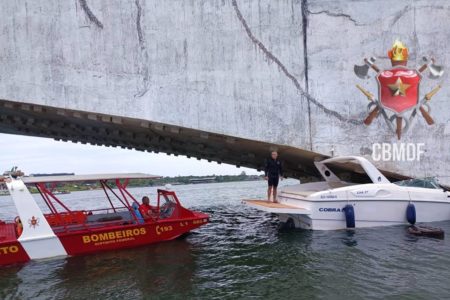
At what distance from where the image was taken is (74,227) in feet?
39.7

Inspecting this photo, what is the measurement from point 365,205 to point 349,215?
777 mm

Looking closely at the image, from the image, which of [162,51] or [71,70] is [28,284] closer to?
[71,70]

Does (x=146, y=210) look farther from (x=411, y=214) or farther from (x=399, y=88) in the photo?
(x=399, y=88)

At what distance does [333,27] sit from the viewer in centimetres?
1761

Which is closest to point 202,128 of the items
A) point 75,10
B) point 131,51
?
point 131,51

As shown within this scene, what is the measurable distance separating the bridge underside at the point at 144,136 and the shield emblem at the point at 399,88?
3.06 m

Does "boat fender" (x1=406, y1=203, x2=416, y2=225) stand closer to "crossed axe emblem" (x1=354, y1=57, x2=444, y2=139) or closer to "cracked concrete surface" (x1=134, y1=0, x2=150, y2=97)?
"crossed axe emblem" (x1=354, y1=57, x2=444, y2=139)

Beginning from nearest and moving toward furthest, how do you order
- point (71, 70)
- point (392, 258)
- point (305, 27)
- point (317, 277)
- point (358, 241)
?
1. point (317, 277)
2. point (392, 258)
3. point (358, 241)
4. point (71, 70)
5. point (305, 27)

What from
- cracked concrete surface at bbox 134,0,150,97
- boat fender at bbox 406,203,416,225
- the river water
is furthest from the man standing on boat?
Answer: cracked concrete surface at bbox 134,0,150,97

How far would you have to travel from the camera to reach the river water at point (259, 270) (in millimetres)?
7801

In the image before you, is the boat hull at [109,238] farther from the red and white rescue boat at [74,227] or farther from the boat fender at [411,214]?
the boat fender at [411,214]

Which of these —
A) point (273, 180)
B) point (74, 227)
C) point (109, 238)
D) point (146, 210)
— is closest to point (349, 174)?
point (273, 180)

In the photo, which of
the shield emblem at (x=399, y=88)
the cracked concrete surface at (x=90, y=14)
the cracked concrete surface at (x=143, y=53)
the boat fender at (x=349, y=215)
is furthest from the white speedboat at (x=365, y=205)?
the cracked concrete surface at (x=90, y=14)

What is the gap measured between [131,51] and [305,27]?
24.5ft
